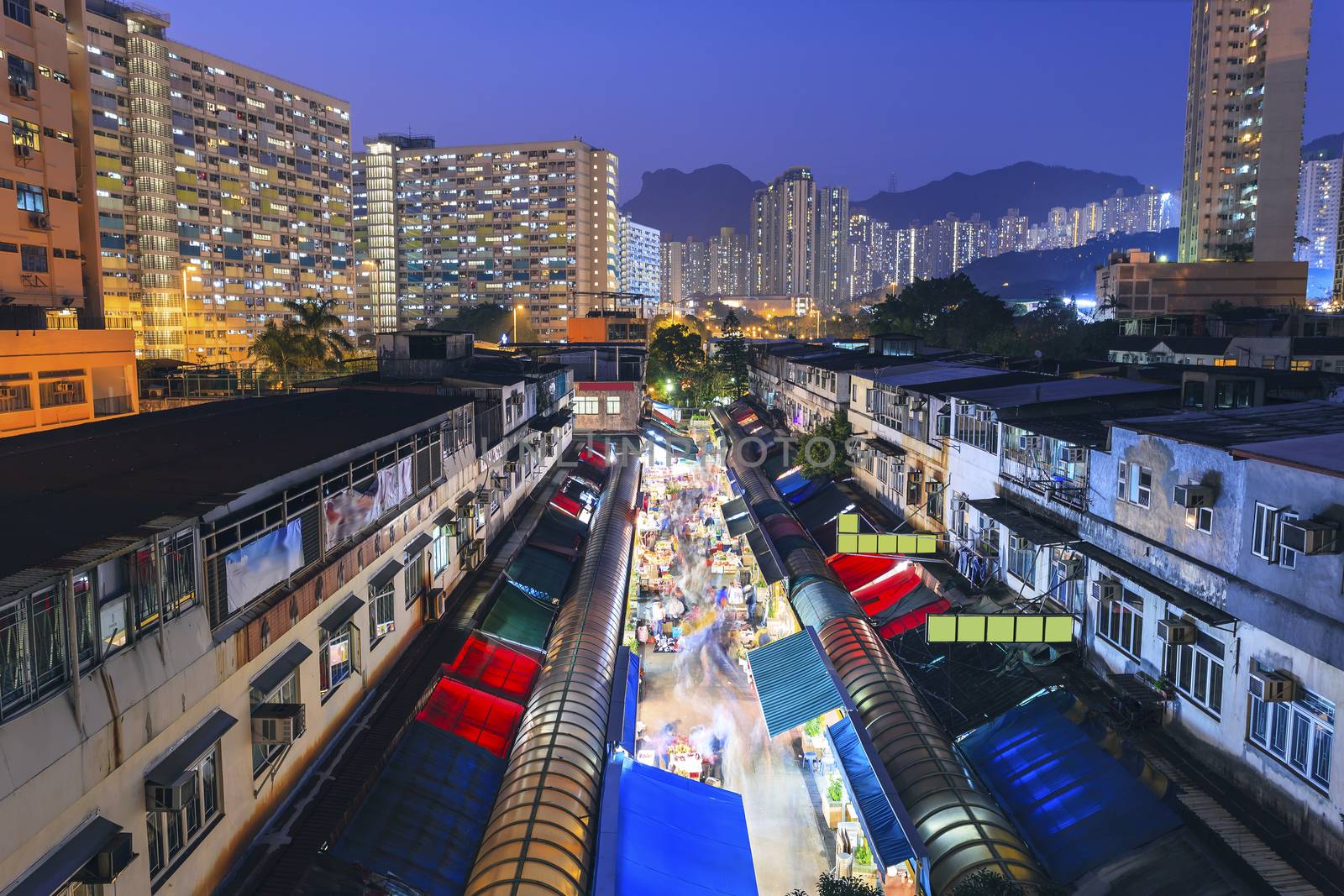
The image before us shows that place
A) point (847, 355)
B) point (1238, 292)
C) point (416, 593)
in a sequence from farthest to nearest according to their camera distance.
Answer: point (1238, 292)
point (847, 355)
point (416, 593)

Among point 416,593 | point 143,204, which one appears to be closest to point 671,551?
point 416,593

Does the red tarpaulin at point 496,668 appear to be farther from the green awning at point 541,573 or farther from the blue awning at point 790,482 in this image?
the blue awning at point 790,482

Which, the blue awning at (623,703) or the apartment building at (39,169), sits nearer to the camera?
the blue awning at (623,703)

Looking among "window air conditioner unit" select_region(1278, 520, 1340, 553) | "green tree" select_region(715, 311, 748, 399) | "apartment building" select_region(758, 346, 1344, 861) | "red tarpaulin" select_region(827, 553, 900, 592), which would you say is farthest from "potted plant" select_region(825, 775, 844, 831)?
"green tree" select_region(715, 311, 748, 399)

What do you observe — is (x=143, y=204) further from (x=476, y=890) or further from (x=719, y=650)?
(x=476, y=890)

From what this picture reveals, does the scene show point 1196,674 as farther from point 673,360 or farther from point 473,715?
point 673,360

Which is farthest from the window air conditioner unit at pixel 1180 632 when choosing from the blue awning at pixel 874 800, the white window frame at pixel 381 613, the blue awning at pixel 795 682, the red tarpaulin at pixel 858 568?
the white window frame at pixel 381 613
